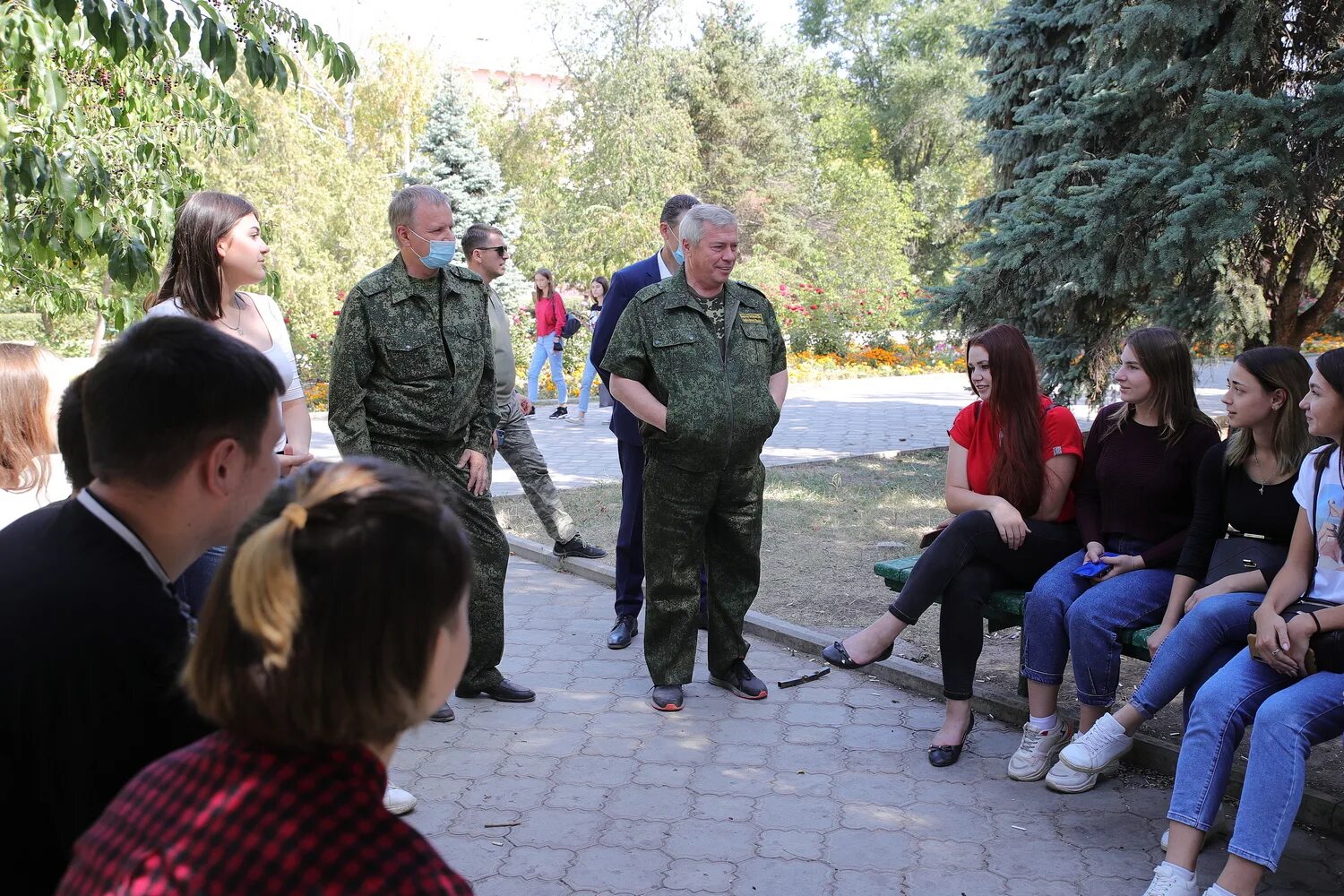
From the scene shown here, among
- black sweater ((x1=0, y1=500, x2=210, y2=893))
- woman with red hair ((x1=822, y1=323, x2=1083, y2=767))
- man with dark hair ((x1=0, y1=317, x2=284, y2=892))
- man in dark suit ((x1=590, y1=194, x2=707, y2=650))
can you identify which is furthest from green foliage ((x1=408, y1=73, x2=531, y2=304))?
black sweater ((x1=0, y1=500, x2=210, y2=893))

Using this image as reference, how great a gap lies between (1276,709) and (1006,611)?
1.26m

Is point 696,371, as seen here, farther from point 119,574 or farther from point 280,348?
point 119,574

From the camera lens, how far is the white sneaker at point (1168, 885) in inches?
123

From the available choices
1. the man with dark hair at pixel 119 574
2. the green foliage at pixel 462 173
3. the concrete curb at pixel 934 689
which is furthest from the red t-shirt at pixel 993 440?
the green foliage at pixel 462 173

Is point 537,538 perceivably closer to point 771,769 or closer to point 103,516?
point 771,769

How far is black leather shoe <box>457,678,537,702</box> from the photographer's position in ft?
16.0

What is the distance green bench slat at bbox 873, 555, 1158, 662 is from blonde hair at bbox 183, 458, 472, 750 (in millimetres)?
3212

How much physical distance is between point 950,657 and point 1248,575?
1.06m

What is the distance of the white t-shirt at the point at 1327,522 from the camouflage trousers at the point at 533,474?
4.39m

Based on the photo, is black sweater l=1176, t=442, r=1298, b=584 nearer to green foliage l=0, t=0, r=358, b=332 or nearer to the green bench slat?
the green bench slat

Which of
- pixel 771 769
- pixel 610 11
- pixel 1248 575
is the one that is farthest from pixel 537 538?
pixel 610 11

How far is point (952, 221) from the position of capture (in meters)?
Result: 35.8

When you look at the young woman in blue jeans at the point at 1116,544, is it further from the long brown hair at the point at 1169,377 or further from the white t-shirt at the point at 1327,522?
the white t-shirt at the point at 1327,522

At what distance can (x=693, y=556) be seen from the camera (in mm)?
4785
